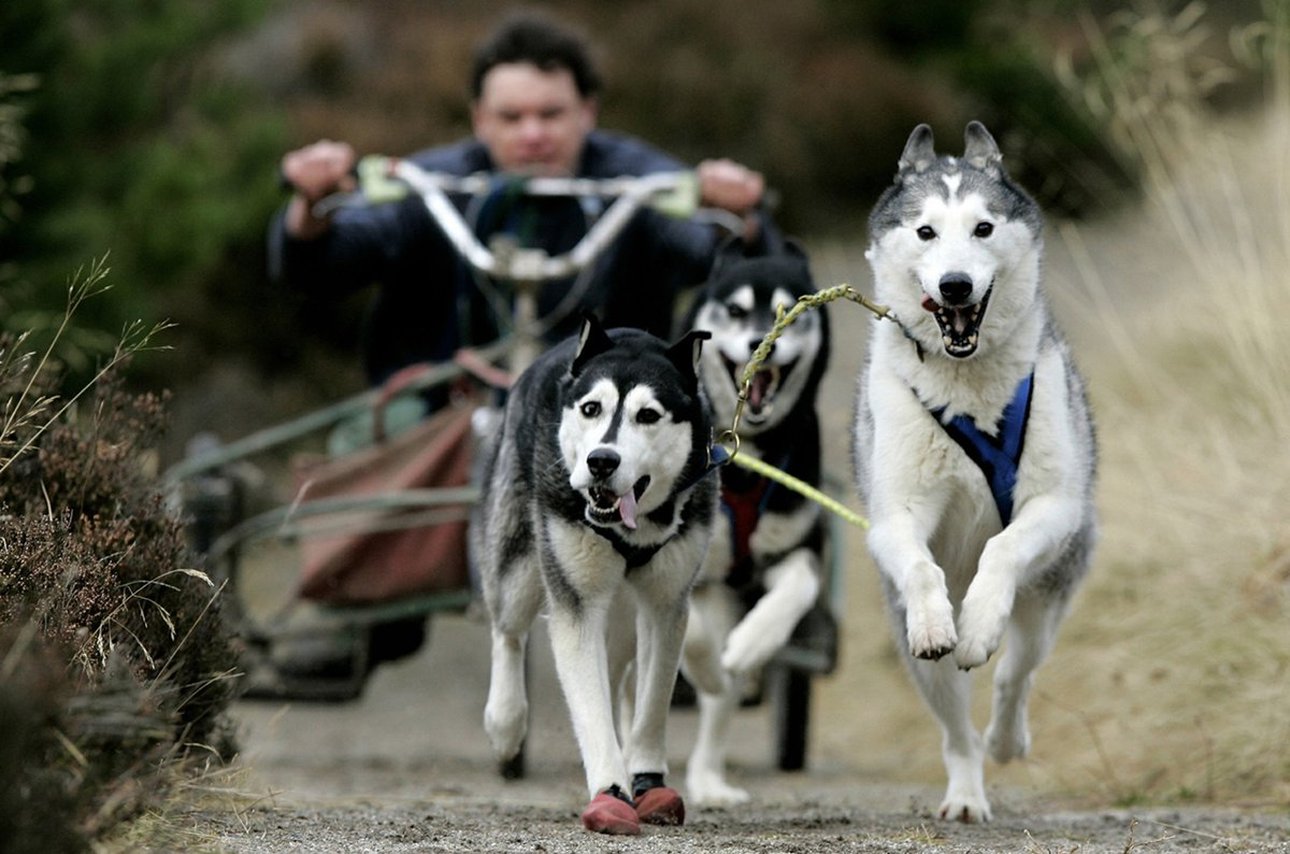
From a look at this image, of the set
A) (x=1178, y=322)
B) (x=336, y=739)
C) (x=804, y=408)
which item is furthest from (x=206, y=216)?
(x=804, y=408)

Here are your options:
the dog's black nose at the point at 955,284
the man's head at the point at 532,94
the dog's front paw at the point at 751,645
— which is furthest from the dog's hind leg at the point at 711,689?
the man's head at the point at 532,94

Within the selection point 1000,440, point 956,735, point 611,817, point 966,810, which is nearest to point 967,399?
point 1000,440

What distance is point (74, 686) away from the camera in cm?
329

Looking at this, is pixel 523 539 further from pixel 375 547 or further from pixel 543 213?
pixel 543 213

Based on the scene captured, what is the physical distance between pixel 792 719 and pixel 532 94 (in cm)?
259

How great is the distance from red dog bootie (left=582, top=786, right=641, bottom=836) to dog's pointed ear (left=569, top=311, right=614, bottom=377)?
0.94 metres

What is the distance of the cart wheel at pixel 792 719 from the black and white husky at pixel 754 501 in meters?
0.87

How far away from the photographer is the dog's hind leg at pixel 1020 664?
4762mm

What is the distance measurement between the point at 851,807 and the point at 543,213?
286cm

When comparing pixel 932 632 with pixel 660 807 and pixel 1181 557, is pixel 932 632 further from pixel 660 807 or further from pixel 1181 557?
pixel 1181 557

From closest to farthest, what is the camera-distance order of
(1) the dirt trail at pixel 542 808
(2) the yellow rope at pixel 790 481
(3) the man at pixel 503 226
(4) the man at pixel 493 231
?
(1) the dirt trail at pixel 542 808 → (2) the yellow rope at pixel 790 481 → (4) the man at pixel 493 231 → (3) the man at pixel 503 226

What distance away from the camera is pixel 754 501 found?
5496mm

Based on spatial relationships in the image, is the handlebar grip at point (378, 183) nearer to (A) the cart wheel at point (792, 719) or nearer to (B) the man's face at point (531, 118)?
(B) the man's face at point (531, 118)

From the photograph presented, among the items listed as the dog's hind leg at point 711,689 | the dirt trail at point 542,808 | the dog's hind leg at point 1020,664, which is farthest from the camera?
the dog's hind leg at point 711,689
